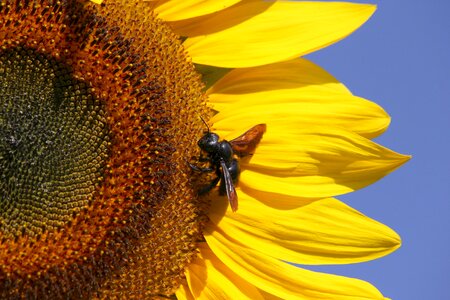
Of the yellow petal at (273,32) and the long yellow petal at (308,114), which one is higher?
the yellow petal at (273,32)

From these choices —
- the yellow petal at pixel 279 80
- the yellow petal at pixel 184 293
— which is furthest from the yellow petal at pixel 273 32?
the yellow petal at pixel 184 293

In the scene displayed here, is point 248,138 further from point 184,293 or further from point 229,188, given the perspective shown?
point 184,293

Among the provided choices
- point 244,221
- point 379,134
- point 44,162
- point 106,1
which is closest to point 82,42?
point 106,1

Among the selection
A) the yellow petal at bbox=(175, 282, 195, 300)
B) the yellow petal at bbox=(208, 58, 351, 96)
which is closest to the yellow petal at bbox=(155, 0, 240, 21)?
the yellow petal at bbox=(208, 58, 351, 96)

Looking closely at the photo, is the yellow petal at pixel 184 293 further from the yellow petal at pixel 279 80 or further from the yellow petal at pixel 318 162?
the yellow petal at pixel 279 80

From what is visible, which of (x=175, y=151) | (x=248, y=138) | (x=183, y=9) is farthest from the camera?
(x=248, y=138)

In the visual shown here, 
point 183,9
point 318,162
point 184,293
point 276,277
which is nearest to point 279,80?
point 318,162

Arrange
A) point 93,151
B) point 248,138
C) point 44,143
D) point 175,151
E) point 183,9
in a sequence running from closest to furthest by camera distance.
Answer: point 44,143, point 93,151, point 175,151, point 183,9, point 248,138

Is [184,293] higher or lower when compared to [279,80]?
lower
